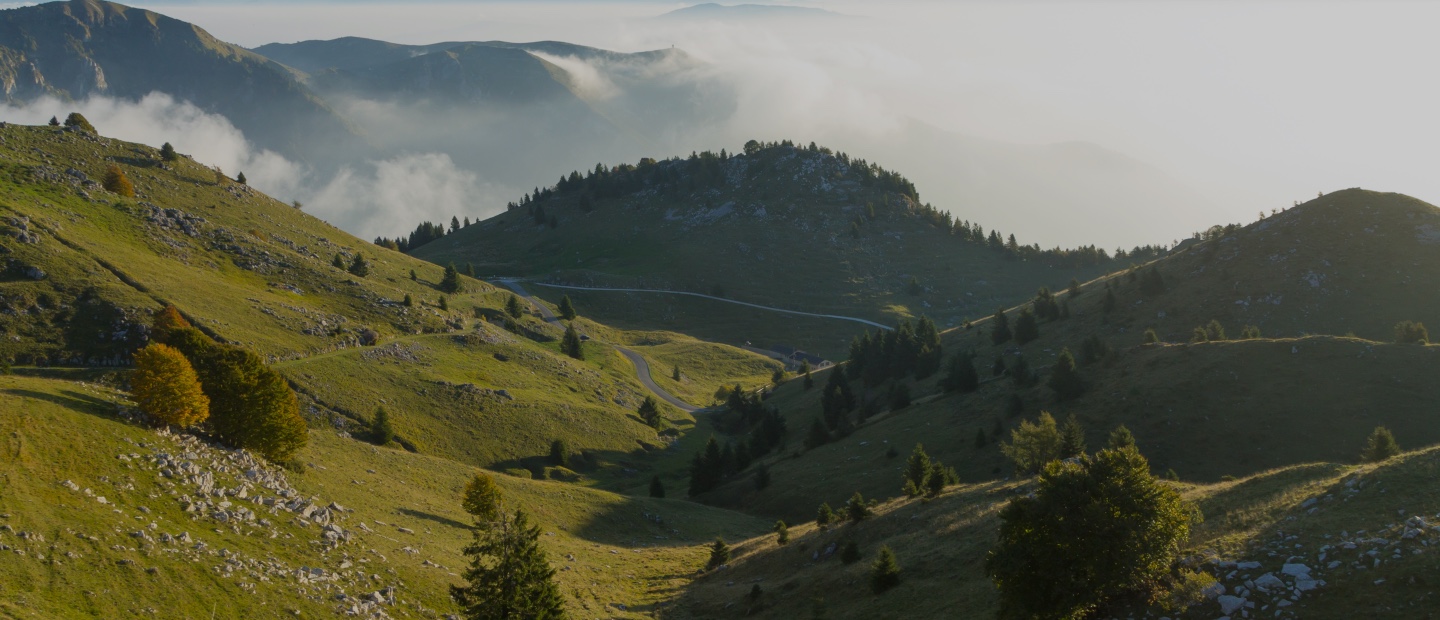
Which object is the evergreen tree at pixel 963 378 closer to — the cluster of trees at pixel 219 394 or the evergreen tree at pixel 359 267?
the cluster of trees at pixel 219 394

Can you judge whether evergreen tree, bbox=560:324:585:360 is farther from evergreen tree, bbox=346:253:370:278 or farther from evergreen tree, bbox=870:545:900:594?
evergreen tree, bbox=870:545:900:594

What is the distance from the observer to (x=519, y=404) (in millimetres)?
111062

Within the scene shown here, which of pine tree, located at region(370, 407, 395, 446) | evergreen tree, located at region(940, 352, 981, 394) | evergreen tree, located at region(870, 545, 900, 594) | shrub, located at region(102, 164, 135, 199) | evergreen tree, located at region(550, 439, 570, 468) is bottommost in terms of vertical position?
evergreen tree, located at region(870, 545, 900, 594)

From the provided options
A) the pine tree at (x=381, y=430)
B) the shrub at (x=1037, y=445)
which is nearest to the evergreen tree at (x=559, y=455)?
the pine tree at (x=381, y=430)

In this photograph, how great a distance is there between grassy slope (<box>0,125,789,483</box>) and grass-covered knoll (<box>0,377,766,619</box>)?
33278 millimetres

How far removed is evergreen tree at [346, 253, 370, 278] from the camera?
461ft

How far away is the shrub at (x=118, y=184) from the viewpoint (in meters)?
128

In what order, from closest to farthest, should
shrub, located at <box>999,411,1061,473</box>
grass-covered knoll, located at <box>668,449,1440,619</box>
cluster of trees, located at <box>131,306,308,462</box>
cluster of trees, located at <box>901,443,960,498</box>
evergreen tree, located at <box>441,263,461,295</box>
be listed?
grass-covered knoll, located at <box>668,449,1440,619</box> → cluster of trees, located at <box>131,306,308,462</box> → cluster of trees, located at <box>901,443,960,498</box> → shrub, located at <box>999,411,1061,473</box> → evergreen tree, located at <box>441,263,461,295</box>

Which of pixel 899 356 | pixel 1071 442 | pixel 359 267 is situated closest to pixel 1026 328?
pixel 899 356

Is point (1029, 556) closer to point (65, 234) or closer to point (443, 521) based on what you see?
point (443, 521)

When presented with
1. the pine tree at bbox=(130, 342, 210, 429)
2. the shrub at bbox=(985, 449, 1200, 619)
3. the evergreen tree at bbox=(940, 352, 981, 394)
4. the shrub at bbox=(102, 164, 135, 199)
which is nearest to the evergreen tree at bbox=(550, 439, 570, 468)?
the evergreen tree at bbox=(940, 352, 981, 394)

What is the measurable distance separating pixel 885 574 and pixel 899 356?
89761 millimetres

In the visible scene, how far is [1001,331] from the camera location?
12275cm

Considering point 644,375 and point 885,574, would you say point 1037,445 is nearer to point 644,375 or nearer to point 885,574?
point 885,574
